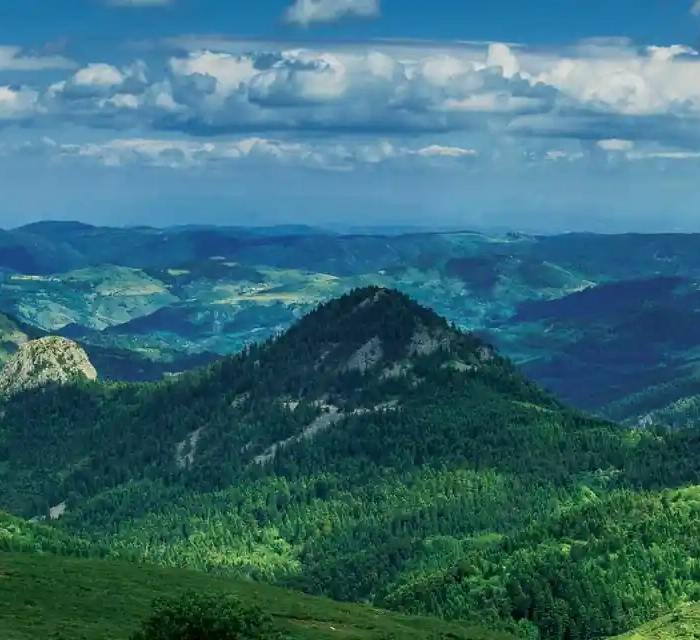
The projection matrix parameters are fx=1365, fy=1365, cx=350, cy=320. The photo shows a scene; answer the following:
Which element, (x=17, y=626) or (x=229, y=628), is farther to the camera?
(x=17, y=626)

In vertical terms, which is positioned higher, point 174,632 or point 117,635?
point 174,632

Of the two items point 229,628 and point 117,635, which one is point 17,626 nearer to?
point 117,635

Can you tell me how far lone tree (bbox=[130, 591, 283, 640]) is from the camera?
5556 inches

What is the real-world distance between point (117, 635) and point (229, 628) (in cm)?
5415

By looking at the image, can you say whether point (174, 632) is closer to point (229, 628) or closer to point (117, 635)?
point (229, 628)

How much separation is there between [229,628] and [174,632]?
570 centimetres

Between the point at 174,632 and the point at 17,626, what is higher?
the point at 174,632

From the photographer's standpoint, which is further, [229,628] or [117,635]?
[117,635]

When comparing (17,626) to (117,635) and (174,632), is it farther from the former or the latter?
(174,632)

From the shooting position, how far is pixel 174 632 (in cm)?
14150

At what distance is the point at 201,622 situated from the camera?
463 ft

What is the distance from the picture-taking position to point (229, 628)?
142 m

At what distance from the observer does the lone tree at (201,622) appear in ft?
463

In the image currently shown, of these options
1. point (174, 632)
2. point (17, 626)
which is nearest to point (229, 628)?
point (174, 632)
